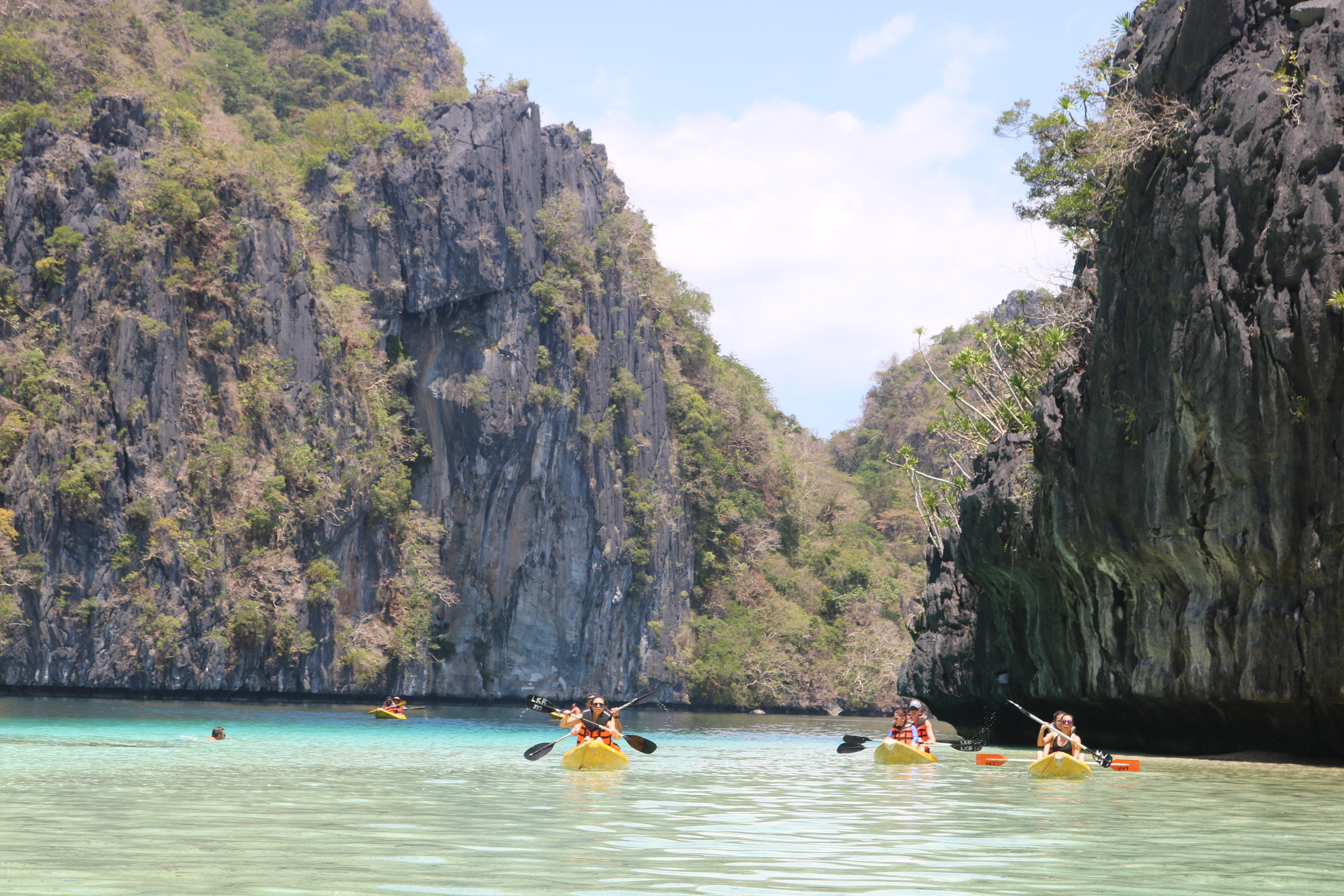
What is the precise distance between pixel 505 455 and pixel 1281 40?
35.3 meters

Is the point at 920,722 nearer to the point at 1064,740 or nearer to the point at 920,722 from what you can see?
the point at 920,722

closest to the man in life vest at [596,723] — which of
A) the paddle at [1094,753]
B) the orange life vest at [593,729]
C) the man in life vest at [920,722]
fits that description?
the orange life vest at [593,729]

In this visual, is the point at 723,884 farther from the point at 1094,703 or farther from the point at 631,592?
the point at 631,592

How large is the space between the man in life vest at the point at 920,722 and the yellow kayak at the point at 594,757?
5.71 metres

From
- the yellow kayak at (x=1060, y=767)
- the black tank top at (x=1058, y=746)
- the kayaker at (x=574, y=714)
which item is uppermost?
the kayaker at (x=574, y=714)

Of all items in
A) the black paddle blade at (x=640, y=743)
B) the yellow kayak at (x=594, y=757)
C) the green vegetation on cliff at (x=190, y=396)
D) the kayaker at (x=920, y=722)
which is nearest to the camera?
the yellow kayak at (x=594, y=757)

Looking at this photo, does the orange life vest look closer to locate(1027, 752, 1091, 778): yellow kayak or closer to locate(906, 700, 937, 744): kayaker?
locate(906, 700, 937, 744): kayaker

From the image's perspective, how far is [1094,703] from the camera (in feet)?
70.8

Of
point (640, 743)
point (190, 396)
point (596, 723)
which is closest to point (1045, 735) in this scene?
point (640, 743)

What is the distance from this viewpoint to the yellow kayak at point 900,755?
17.4 m

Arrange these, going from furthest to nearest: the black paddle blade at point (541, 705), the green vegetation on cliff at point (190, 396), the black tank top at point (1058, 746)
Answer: the green vegetation on cliff at point (190, 396) < the black paddle blade at point (541, 705) < the black tank top at point (1058, 746)

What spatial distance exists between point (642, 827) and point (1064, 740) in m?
8.05

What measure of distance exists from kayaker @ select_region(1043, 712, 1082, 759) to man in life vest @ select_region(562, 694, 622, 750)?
214 inches

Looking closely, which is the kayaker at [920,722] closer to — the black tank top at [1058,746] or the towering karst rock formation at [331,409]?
the black tank top at [1058,746]
